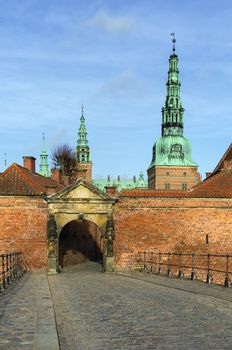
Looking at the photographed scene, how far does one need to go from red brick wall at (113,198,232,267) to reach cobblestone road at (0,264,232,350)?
12.7 metres

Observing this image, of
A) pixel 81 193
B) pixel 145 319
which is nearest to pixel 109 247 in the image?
pixel 81 193

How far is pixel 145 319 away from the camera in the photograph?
29.4ft

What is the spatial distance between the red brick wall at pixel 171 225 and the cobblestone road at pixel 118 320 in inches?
501

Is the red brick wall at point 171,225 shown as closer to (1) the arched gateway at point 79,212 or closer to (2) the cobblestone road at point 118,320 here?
(1) the arched gateway at point 79,212

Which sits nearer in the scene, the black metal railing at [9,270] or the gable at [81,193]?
the black metal railing at [9,270]

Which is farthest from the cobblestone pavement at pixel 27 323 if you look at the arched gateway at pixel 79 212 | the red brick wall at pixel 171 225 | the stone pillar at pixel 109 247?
the red brick wall at pixel 171 225

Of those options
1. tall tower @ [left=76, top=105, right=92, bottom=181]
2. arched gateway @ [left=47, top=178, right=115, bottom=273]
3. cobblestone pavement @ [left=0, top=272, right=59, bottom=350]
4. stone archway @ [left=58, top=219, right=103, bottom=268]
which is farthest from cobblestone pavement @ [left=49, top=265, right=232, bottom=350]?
tall tower @ [left=76, top=105, right=92, bottom=181]

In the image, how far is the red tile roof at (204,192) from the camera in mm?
26828

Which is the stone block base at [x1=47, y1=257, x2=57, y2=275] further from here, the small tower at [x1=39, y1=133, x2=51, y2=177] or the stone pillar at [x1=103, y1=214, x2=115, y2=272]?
the small tower at [x1=39, y1=133, x2=51, y2=177]

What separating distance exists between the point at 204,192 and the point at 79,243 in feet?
37.8

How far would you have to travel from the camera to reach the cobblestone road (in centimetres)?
698

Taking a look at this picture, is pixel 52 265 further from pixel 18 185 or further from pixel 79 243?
pixel 79 243

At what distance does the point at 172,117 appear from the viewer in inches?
3514

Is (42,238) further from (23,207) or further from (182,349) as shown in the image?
(182,349)
